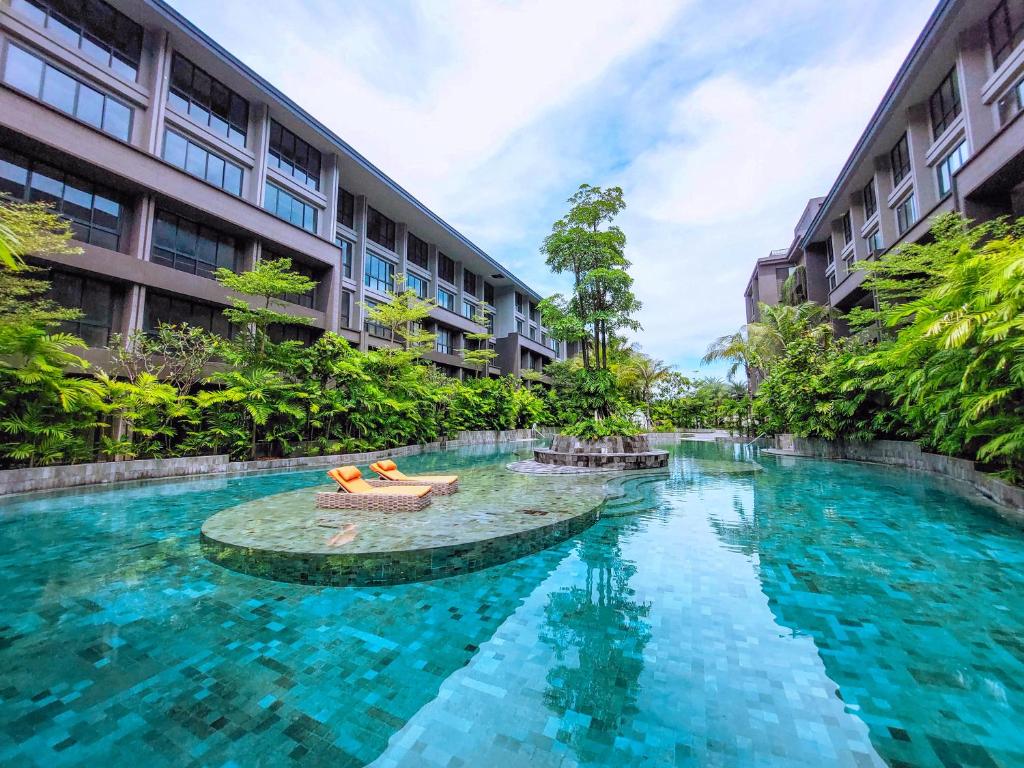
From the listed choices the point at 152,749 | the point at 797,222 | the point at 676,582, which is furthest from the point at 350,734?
the point at 797,222

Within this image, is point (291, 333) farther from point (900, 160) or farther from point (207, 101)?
point (900, 160)

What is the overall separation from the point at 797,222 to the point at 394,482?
40.1 meters

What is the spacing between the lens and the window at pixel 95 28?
1258cm

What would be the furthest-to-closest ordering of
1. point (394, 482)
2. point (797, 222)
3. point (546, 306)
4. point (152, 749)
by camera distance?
point (797, 222) → point (546, 306) → point (394, 482) → point (152, 749)

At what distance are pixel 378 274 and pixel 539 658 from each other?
25.4 meters

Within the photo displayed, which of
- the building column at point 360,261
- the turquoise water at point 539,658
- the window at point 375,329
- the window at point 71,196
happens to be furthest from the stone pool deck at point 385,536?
the window at point 375,329

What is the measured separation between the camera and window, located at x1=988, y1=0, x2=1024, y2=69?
11984mm

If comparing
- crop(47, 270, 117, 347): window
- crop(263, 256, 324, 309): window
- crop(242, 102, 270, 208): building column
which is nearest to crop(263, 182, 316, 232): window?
crop(242, 102, 270, 208): building column

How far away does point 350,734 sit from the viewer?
212 centimetres

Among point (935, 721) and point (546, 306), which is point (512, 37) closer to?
point (546, 306)

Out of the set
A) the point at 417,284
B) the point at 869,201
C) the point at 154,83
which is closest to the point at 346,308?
the point at 417,284

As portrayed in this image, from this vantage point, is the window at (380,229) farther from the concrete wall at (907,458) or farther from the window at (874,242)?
the window at (874,242)

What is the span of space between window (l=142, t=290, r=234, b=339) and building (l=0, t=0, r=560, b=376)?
1.7 inches

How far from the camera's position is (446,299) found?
3212 centimetres
